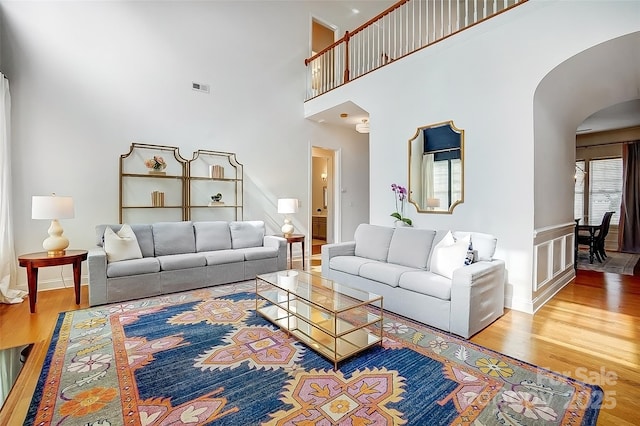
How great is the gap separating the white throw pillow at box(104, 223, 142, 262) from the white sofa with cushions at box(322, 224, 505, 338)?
2330 millimetres

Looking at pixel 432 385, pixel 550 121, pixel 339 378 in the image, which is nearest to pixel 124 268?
pixel 339 378

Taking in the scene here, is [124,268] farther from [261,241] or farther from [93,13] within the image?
[93,13]

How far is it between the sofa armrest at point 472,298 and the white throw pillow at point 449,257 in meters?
0.15

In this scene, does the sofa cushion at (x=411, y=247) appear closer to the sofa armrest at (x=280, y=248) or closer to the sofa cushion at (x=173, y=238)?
the sofa armrest at (x=280, y=248)

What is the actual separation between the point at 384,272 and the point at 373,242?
76 centimetres

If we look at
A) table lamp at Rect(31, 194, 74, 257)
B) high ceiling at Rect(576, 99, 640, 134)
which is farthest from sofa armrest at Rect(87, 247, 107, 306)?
high ceiling at Rect(576, 99, 640, 134)

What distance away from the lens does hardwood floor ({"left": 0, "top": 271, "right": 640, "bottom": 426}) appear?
185 centimetres

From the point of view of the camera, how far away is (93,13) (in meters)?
4.25

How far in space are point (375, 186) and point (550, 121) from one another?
2.34 metres

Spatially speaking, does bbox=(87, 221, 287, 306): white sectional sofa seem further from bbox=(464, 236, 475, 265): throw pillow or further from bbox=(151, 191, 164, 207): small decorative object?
bbox=(464, 236, 475, 265): throw pillow

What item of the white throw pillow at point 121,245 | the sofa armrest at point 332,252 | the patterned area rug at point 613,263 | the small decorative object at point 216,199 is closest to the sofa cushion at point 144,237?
the white throw pillow at point 121,245

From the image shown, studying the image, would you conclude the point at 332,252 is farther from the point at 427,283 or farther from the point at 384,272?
the point at 427,283

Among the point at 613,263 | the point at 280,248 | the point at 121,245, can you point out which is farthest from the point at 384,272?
the point at 613,263

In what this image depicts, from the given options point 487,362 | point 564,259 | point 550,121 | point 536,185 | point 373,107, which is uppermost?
point 373,107
